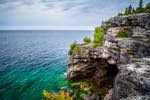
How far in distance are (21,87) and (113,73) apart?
2507 centimetres

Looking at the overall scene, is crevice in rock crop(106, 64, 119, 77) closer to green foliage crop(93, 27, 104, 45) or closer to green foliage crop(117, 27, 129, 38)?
green foliage crop(93, 27, 104, 45)

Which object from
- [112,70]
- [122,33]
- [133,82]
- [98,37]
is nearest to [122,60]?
[122,33]

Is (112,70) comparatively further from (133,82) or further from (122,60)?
(133,82)

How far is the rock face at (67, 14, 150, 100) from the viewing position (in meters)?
16.0

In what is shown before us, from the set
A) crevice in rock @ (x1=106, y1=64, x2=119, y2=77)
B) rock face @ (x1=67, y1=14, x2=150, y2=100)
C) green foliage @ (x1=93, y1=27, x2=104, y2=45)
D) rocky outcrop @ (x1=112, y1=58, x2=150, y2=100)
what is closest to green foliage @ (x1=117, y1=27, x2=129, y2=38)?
rock face @ (x1=67, y1=14, x2=150, y2=100)

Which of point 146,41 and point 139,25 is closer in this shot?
point 146,41

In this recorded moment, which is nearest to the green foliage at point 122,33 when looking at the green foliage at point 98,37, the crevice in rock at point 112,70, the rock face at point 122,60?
the rock face at point 122,60

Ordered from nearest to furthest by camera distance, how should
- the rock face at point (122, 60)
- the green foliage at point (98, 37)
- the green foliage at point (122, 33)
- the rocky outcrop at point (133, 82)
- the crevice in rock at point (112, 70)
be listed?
the rocky outcrop at point (133, 82)
the rock face at point (122, 60)
the green foliage at point (122, 33)
the crevice in rock at point (112, 70)
the green foliage at point (98, 37)

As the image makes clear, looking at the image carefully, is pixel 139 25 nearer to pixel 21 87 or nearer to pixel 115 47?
pixel 115 47

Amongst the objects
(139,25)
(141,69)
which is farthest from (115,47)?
(141,69)

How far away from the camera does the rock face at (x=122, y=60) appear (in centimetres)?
1598

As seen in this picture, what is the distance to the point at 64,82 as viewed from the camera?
42.8 metres

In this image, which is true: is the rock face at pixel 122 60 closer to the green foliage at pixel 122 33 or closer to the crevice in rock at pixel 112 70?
the crevice in rock at pixel 112 70

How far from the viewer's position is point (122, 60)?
90.7 ft
